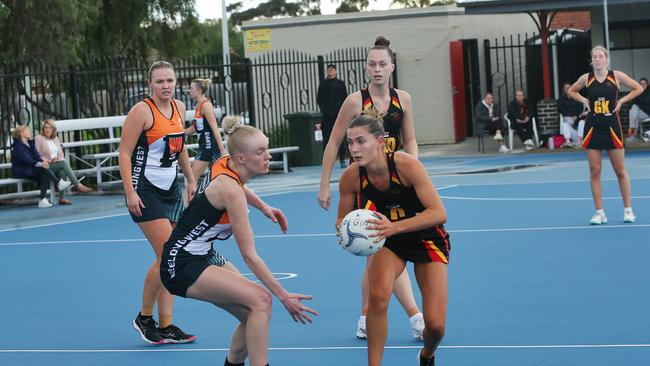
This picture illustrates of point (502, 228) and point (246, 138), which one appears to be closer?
point (246, 138)

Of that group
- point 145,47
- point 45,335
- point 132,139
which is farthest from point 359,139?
point 145,47

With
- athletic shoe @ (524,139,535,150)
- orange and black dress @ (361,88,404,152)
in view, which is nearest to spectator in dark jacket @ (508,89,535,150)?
athletic shoe @ (524,139,535,150)

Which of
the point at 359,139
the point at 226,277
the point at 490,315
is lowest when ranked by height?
the point at 490,315

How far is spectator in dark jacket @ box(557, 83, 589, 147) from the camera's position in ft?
91.2

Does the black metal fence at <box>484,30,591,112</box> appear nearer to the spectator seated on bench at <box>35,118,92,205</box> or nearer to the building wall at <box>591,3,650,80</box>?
the building wall at <box>591,3,650,80</box>

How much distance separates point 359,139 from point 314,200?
12719 millimetres

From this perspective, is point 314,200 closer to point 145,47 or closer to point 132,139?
point 132,139

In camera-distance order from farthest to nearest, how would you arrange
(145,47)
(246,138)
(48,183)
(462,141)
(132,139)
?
(145,47) → (462,141) → (48,183) → (132,139) → (246,138)

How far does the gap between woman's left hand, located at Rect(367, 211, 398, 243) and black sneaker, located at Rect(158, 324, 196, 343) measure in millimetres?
2656

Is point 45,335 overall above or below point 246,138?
below

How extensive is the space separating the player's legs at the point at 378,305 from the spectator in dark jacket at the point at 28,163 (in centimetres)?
→ 1442

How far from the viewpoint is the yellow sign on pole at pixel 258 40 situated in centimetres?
3572

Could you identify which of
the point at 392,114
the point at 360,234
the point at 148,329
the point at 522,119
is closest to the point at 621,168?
the point at 392,114

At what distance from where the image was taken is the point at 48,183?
69.6 feet
